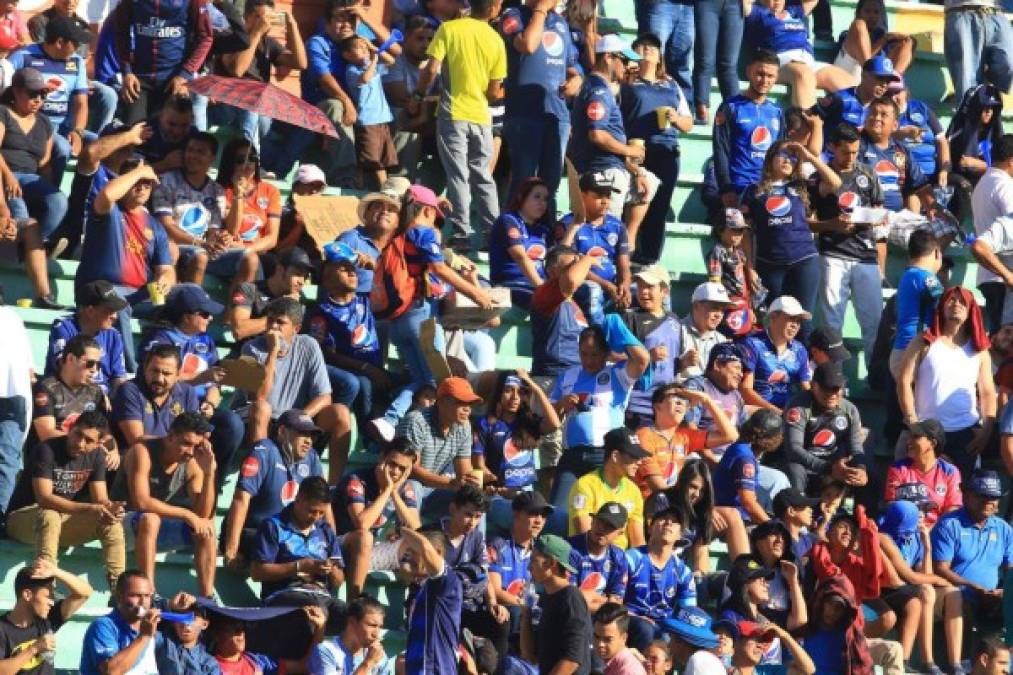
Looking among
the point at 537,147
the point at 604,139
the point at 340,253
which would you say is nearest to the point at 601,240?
the point at 604,139

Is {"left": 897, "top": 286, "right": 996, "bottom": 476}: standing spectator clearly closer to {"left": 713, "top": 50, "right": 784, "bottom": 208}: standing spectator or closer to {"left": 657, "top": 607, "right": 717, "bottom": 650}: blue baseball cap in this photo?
{"left": 713, "top": 50, "right": 784, "bottom": 208}: standing spectator

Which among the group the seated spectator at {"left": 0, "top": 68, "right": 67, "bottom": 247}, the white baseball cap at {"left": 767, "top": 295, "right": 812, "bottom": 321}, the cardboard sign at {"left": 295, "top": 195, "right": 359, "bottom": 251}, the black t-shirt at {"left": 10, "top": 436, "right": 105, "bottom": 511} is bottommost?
the white baseball cap at {"left": 767, "top": 295, "right": 812, "bottom": 321}

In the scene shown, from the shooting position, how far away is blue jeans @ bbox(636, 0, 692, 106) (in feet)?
64.2

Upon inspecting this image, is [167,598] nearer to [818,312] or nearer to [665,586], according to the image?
[665,586]

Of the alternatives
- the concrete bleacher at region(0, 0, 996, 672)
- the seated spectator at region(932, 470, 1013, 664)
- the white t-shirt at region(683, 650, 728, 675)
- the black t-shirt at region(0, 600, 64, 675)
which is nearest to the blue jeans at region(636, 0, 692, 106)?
the concrete bleacher at region(0, 0, 996, 672)

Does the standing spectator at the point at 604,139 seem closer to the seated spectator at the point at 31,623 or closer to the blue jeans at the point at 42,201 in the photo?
the blue jeans at the point at 42,201

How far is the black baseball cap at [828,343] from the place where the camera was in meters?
17.6

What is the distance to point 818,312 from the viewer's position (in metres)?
18.3

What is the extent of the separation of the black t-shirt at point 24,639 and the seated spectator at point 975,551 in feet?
17.1

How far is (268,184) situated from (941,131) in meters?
5.07

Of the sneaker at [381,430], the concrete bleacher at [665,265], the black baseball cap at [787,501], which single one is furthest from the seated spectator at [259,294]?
the black baseball cap at [787,501]

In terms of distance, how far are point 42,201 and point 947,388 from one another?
526cm

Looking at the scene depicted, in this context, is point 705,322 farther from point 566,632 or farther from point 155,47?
point 155,47

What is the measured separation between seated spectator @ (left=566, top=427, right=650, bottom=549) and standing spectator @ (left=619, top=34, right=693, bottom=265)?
2518mm
